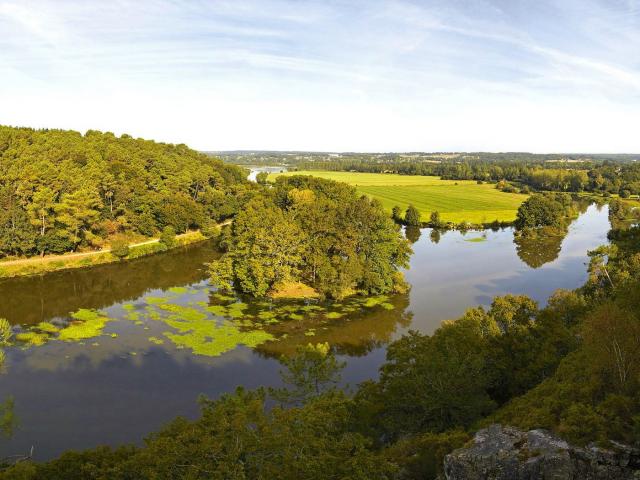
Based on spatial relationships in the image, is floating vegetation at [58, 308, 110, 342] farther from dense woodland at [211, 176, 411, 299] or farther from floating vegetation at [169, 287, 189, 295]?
dense woodland at [211, 176, 411, 299]

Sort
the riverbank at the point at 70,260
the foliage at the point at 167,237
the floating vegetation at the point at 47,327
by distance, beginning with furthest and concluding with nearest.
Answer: the foliage at the point at 167,237 → the riverbank at the point at 70,260 → the floating vegetation at the point at 47,327

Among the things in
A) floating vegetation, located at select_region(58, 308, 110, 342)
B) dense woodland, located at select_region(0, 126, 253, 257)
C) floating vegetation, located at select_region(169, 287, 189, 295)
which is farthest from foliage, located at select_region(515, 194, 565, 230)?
floating vegetation, located at select_region(58, 308, 110, 342)

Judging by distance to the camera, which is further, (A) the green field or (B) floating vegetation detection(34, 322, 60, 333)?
(A) the green field

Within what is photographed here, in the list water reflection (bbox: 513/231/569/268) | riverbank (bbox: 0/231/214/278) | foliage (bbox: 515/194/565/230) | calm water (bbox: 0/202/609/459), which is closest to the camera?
calm water (bbox: 0/202/609/459)

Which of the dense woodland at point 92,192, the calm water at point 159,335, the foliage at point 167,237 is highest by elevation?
the dense woodland at point 92,192

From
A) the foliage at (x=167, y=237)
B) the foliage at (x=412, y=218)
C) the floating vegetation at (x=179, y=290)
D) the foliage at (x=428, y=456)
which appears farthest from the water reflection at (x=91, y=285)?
the foliage at (x=412, y=218)

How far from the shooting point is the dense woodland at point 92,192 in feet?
213

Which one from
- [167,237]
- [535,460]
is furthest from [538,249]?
[535,460]

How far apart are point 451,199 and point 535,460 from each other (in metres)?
132

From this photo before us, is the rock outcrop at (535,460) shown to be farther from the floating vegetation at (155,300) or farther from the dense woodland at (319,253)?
the floating vegetation at (155,300)

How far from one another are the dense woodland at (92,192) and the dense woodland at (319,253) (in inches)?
1034

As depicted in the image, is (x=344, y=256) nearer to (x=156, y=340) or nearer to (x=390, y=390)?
(x=156, y=340)

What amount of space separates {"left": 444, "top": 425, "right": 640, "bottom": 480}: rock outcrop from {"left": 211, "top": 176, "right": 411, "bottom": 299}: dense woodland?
3706cm

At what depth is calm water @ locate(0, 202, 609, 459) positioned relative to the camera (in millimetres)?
29812
